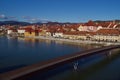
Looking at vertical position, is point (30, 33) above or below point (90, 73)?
above

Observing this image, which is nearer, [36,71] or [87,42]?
[36,71]

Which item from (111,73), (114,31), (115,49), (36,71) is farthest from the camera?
(114,31)

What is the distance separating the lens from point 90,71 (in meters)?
13.3

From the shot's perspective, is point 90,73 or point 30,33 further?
point 30,33

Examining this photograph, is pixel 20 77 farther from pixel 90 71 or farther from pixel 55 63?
pixel 90 71

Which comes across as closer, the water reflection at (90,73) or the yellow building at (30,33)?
the water reflection at (90,73)

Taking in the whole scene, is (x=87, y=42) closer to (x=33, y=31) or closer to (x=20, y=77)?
(x=33, y=31)

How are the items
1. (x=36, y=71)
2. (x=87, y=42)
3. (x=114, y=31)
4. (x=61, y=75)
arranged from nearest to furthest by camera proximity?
1. (x=36, y=71)
2. (x=61, y=75)
3. (x=87, y=42)
4. (x=114, y=31)

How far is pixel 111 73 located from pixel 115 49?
449 inches

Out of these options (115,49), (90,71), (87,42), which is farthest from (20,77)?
(87,42)

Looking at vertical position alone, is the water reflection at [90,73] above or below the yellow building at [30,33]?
below

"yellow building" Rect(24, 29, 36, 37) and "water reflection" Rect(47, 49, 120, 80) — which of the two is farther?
"yellow building" Rect(24, 29, 36, 37)

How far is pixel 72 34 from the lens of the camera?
42.3m

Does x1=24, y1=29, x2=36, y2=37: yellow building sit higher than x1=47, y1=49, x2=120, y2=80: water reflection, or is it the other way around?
x1=24, y1=29, x2=36, y2=37: yellow building
